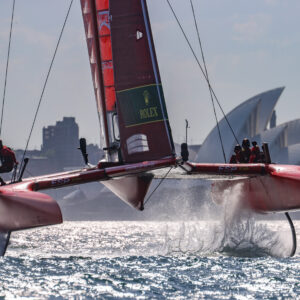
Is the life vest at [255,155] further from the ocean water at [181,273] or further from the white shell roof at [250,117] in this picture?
the white shell roof at [250,117]

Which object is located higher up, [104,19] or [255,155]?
[104,19]

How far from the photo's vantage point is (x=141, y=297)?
21.4 feet

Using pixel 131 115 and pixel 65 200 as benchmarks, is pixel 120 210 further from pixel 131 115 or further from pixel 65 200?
pixel 131 115

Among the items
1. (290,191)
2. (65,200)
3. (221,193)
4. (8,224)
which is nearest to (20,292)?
(8,224)

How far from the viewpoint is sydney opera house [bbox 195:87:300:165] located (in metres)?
35.5

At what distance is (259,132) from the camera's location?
3716 centimetres

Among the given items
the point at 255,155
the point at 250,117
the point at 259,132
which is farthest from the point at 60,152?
the point at 255,155

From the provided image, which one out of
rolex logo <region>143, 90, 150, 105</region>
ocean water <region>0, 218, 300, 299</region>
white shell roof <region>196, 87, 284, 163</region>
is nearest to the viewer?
ocean water <region>0, 218, 300, 299</region>

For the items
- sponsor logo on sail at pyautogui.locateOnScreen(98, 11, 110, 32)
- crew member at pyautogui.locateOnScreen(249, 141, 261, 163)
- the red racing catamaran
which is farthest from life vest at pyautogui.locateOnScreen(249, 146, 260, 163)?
sponsor logo on sail at pyautogui.locateOnScreen(98, 11, 110, 32)

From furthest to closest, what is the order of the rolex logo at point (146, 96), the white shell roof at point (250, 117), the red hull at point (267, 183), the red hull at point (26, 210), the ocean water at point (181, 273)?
the white shell roof at point (250, 117), the rolex logo at point (146, 96), the red hull at point (267, 183), the red hull at point (26, 210), the ocean water at point (181, 273)

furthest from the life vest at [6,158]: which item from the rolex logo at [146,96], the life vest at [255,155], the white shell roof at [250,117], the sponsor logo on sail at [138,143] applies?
the white shell roof at [250,117]

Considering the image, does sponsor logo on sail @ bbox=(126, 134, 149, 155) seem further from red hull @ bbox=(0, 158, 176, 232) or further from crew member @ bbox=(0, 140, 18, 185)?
crew member @ bbox=(0, 140, 18, 185)

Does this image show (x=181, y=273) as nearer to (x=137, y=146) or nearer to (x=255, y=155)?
(x=137, y=146)

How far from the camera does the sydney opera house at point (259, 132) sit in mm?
35531
